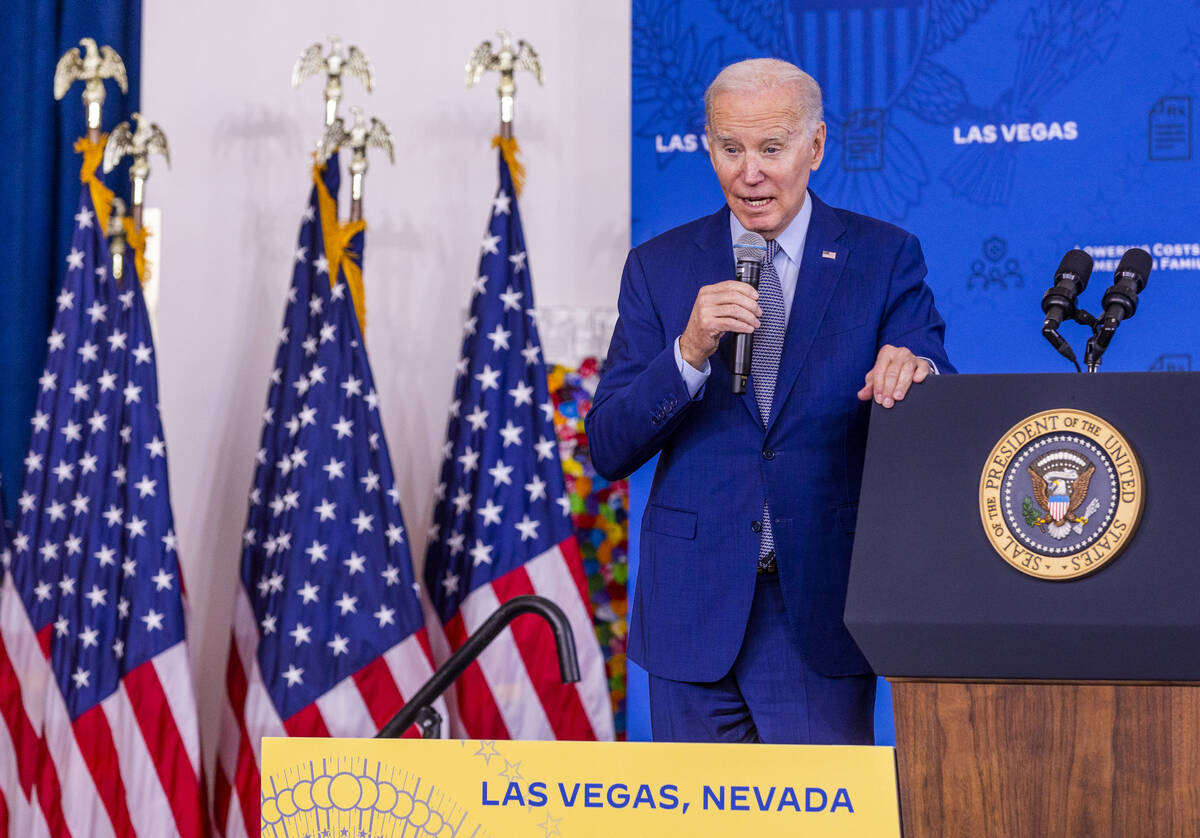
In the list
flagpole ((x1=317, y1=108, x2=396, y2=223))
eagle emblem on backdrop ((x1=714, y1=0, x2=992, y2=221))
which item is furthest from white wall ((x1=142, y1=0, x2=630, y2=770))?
eagle emblem on backdrop ((x1=714, y1=0, x2=992, y2=221))

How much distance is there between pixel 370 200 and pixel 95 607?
1486mm

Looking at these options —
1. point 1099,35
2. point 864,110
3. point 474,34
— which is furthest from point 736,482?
point 474,34

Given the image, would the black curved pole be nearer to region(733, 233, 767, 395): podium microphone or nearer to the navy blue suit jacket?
the navy blue suit jacket

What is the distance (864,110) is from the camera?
142 inches

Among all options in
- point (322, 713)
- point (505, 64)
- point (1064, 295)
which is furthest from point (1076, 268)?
point (322, 713)

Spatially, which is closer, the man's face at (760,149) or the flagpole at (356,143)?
the man's face at (760,149)

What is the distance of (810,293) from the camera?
6.88 ft

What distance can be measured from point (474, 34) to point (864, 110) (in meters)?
1.28

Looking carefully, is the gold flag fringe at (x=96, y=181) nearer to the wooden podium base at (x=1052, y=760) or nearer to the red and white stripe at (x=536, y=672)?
the red and white stripe at (x=536, y=672)

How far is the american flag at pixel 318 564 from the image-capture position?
3496mm

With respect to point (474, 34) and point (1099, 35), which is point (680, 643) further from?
point (474, 34)

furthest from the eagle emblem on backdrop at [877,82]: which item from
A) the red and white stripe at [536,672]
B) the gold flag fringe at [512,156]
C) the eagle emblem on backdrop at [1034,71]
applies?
the red and white stripe at [536,672]

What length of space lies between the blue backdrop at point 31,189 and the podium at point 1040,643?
10.8 ft

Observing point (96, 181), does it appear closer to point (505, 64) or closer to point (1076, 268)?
point (505, 64)
